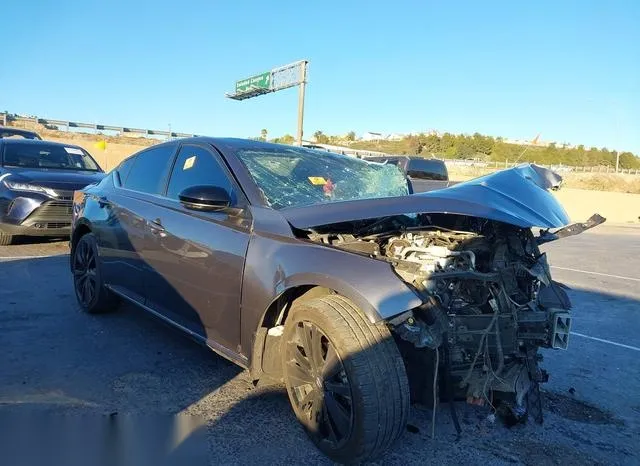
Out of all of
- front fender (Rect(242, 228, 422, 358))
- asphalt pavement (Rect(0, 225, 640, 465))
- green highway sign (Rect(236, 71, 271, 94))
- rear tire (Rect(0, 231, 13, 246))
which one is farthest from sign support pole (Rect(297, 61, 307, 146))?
front fender (Rect(242, 228, 422, 358))

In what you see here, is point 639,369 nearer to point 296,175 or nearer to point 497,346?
point 497,346

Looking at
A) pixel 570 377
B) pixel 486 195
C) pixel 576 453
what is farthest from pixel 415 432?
pixel 570 377

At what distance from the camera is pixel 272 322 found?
3100 millimetres

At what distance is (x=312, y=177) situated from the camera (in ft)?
12.7

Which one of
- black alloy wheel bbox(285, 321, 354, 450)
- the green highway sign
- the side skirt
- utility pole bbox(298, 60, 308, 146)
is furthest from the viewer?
the green highway sign

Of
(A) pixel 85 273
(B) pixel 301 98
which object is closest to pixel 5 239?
(A) pixel 85 273

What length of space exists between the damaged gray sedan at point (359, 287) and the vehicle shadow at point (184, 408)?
0.77 feet

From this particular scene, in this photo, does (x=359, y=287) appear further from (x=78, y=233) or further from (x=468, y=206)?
(x=78, y=233)

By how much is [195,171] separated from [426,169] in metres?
13.2

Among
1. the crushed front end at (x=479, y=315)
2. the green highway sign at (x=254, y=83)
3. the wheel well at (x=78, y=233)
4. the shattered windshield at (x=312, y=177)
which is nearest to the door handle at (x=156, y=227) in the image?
the shattered windshield at (x=312, y=177)

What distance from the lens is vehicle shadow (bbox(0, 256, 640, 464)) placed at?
2861 mm

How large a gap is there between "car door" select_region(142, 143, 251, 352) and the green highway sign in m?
30.6

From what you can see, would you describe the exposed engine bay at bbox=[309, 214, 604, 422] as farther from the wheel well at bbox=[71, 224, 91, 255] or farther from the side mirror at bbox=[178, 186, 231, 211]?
the wheel well at bbox=[71, 224, 91, 255]

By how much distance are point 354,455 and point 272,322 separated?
87cm
